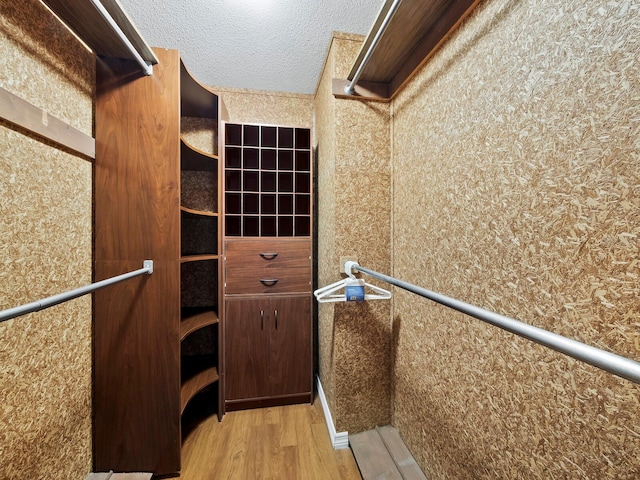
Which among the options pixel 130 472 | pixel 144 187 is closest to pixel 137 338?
pixel 130 472

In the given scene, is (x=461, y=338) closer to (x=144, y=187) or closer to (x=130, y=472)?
(x=144, y=187)

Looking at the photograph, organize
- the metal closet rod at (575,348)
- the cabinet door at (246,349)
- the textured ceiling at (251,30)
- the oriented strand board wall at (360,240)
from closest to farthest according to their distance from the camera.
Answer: the metal closet rod at (575,348), the textured ceiling at (251,30), the oriented strand board wall at (360,240), the cabinet door at (246,349)

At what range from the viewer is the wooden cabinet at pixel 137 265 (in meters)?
1.33

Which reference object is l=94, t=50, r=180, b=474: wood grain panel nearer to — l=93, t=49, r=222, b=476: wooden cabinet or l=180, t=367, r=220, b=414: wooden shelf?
l=93, t=49, r=222, b=476: wooden cabinet

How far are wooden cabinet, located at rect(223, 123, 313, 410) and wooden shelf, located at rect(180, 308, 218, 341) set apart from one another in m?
0.13

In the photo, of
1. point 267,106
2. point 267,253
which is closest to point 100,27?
point 267,106

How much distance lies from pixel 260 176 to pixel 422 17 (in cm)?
137

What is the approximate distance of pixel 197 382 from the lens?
177 cm

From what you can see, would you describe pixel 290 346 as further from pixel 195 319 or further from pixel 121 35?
pixel 121 35

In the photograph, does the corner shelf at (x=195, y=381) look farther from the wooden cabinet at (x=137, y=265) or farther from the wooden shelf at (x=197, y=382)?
the wooden cabinet at (x=137, y=265)

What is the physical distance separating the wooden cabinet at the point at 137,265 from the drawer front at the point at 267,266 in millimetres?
513

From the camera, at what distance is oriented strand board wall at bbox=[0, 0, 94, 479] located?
0.89 m

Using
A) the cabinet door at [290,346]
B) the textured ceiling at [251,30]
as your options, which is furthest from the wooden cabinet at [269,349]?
the textured ceiling at [251,30]

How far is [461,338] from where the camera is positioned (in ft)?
3.13
